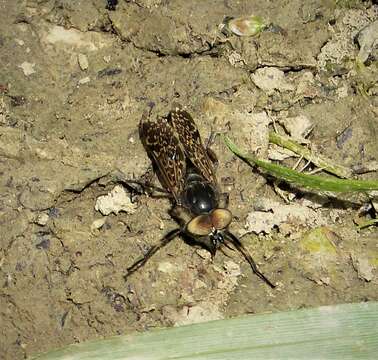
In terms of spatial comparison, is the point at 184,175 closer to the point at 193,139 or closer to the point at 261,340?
the point at 193,139

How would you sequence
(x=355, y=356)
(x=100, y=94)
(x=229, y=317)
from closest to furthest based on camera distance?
(x=355, y=356) → (x=229, y=317) → (x=100, y=94)

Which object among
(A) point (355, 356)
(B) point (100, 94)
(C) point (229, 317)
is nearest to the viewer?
(A) point (355, 356)

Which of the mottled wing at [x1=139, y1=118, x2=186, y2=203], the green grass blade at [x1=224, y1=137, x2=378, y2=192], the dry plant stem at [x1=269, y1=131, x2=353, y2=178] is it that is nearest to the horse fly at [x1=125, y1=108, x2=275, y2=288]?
the mottled wing at [x1=139, y1=118, x2=186, y2=203]

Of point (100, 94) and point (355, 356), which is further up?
point (100, 94)

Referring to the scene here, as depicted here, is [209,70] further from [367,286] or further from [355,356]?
[355,356]

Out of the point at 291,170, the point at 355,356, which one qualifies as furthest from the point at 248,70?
the point at 355,356

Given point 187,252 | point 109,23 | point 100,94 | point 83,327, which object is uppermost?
point 109,23

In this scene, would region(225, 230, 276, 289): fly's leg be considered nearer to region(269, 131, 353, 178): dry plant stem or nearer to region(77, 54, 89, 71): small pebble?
region(269, 131, 353, 178): dry plant stem
